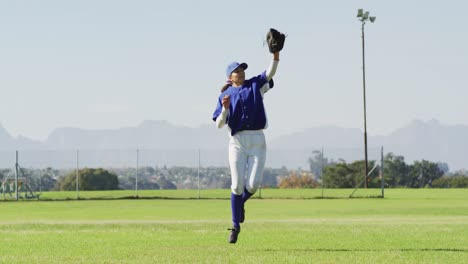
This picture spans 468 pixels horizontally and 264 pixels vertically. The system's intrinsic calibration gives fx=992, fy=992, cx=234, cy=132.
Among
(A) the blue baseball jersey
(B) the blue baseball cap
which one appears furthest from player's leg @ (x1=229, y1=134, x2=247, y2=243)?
(B) the blue baseball cap

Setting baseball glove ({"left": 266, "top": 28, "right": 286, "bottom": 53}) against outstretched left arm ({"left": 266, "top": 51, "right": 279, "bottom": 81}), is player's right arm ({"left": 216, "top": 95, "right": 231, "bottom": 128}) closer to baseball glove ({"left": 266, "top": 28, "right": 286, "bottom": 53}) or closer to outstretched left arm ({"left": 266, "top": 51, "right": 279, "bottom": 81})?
outstretched left arm ({"left": 266, "top": 51, "right": 279, "bottom": 81})

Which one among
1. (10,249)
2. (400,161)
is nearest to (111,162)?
(400,161)

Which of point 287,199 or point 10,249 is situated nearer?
point 10,249

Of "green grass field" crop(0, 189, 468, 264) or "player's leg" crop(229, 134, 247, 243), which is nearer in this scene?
"green grass field" crop(0, 189, 468, 264)

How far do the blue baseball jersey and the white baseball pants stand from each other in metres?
0.11

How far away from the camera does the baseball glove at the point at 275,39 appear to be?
13.7 meters

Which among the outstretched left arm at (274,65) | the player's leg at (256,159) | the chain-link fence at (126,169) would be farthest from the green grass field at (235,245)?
the chain-link fence at (126,169)

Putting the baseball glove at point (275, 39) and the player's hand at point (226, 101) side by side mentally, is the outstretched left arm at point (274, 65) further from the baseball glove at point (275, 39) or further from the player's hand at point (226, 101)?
the player's hand at point (226, 101)

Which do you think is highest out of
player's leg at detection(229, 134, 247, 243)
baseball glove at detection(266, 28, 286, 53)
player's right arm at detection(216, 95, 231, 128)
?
baseball glove at detection(266, 28, 286, 53)

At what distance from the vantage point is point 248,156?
45.5ft

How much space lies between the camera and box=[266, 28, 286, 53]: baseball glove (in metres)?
13.7

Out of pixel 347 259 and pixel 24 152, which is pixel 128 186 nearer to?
pixel 24 152

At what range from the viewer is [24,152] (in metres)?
49.1

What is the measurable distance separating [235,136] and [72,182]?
47775 mm
